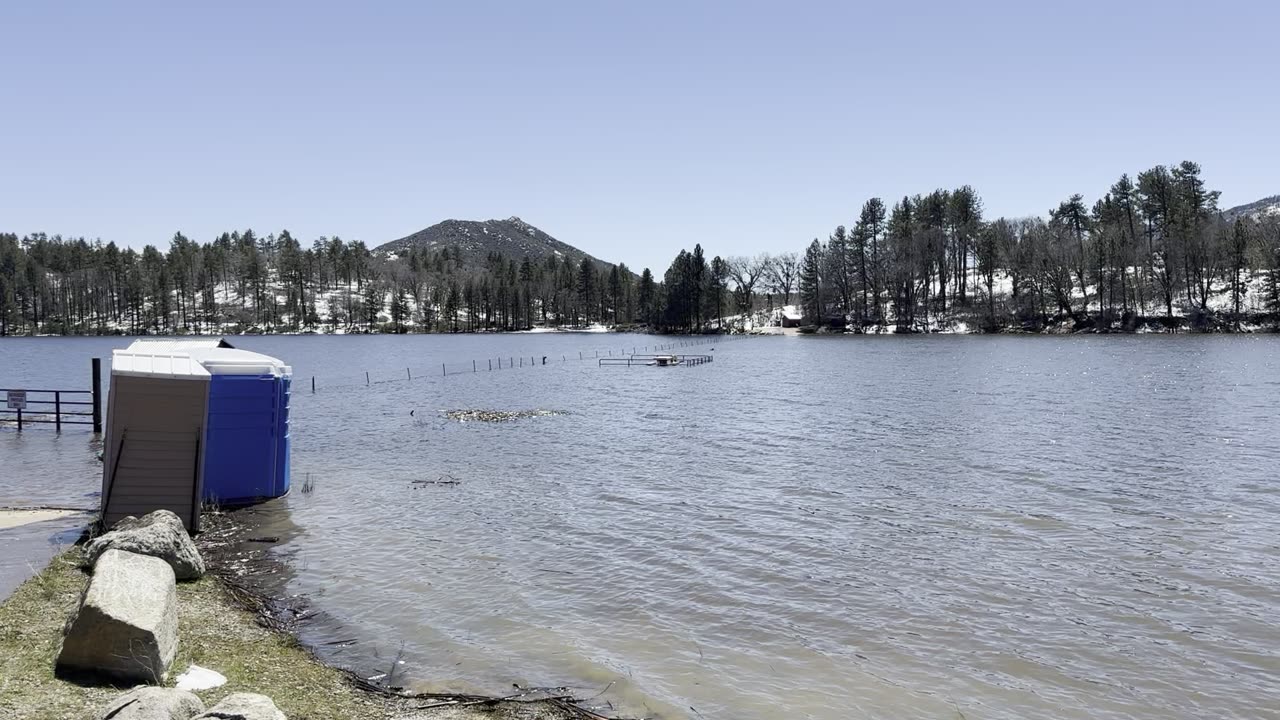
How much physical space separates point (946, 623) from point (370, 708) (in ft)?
23.8

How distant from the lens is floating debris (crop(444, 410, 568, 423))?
1407 inches

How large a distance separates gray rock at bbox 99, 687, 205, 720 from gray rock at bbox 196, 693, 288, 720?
0.65 feet

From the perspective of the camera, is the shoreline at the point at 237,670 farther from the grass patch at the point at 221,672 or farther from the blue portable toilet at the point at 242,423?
the blue portable toilet at the point at 242,423

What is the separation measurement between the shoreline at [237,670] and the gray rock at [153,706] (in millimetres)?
828

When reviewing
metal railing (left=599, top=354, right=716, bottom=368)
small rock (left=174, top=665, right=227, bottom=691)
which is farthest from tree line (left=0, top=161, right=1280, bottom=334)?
small rock (left=174, top=665, right=227, bottom=691)

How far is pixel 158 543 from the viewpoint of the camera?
10977mm

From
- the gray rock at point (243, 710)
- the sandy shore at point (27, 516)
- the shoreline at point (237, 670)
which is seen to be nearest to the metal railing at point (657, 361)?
the sandy shore at point (27, 516)

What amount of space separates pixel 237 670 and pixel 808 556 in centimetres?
900

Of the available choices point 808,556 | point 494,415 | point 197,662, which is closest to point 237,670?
point 197,662

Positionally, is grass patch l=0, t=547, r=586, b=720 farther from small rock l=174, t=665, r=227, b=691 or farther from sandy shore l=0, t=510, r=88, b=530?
sandy shore l=0, t=510, r=88, b=530

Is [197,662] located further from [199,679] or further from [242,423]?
[242,423]

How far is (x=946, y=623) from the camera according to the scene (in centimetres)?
1097

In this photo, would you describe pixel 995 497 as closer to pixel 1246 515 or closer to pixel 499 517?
pixel 1246 515

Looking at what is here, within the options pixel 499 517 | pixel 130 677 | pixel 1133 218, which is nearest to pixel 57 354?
pixel 499 517
